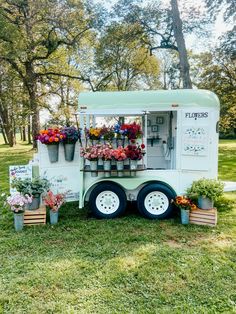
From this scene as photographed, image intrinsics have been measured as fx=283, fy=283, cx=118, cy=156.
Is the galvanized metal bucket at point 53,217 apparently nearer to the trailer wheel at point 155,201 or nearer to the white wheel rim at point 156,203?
the trailer wheel at point 155,201

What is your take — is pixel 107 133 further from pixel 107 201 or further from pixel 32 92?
pixel 32 92

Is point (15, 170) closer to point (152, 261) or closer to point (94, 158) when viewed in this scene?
point (94, 158)

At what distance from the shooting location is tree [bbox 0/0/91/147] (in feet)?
37.8

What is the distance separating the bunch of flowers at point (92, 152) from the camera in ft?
14.3

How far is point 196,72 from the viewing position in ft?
73.4

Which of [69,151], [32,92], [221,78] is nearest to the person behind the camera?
[69,151]

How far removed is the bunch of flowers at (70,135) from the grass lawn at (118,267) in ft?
4.24

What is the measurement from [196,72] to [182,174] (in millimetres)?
19749

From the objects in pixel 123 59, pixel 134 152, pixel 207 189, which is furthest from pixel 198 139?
pixel 123 59

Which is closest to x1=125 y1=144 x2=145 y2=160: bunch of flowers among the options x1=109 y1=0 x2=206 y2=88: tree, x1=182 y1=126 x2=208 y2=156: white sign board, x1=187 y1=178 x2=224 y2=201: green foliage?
x1=182 y1=126 x2=208 y2=156: white sign board

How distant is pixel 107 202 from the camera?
4.54m

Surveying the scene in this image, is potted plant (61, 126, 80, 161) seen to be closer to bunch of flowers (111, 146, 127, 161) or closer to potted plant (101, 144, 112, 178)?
potted plant (101, 144, 112, 178)

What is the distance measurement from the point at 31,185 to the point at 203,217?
2.66 m

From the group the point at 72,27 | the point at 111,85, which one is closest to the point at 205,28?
the point at 72,27
